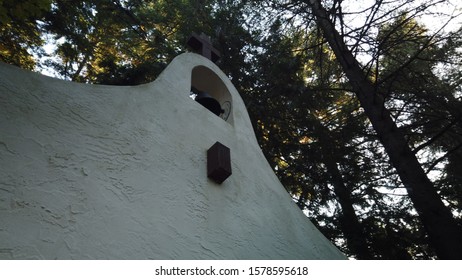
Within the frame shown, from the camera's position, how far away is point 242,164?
3412mm

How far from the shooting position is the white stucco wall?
→ 168 cm

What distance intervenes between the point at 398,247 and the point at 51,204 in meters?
7.52

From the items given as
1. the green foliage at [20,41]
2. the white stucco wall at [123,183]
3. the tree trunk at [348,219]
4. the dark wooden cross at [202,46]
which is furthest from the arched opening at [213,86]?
the tree trunk at [348,219]

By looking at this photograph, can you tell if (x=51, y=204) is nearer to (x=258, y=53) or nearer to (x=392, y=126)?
(x=392, y=126)

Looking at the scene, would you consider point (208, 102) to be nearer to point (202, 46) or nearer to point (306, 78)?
point (202, 46)

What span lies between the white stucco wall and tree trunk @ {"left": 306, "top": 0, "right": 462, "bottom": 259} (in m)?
1.23

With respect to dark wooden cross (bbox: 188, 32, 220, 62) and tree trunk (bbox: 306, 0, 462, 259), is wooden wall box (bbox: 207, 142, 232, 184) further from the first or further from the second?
tree trunk (bbox: 306, 0, 462, 259)

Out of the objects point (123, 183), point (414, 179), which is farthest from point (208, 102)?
point (414, 179)

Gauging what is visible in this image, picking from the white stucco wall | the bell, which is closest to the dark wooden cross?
the bell

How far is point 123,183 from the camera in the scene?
2.13 metres

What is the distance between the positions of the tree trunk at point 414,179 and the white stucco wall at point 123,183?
1.23 m

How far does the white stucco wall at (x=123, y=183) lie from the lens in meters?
1.68

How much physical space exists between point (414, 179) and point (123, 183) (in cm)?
347
